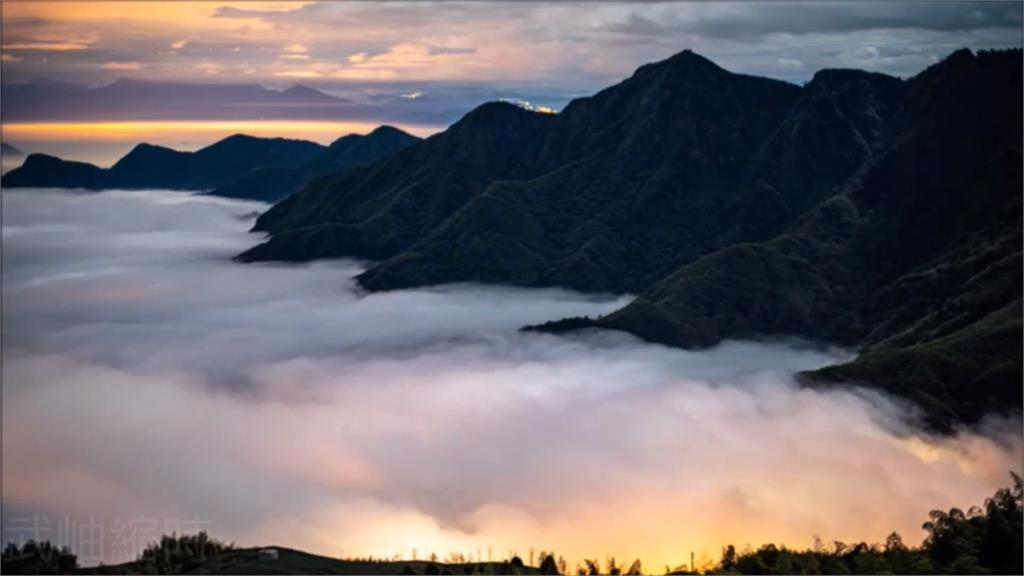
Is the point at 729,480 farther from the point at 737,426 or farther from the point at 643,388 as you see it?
the point at 643,388

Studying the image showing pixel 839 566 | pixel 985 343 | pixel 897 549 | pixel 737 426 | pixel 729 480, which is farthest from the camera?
pixel 737 426

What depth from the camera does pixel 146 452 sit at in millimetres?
167375

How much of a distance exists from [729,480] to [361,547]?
54.2 meters

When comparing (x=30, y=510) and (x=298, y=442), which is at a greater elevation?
(x=298, y=442)

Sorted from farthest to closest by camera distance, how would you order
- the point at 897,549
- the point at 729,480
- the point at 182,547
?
the point at 729,480 → the point at 897,549 → the point at 182,547

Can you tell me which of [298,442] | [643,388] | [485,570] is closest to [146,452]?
[298,442]

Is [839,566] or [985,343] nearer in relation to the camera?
[839,566]

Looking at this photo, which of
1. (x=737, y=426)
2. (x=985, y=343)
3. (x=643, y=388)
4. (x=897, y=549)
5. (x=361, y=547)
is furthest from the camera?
(x=643, y=388)

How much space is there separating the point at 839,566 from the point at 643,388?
130m

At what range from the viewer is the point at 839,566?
68.3 metres

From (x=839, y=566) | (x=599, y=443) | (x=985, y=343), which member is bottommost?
(x=839, y=566)

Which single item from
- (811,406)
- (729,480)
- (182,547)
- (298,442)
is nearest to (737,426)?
(811,406)

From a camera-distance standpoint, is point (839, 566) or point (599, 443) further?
point (599, 443)

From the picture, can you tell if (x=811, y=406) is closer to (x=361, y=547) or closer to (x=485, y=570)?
(x=361, y=547)
